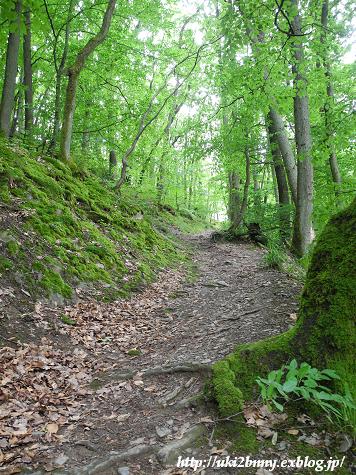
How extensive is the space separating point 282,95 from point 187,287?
5194 mm

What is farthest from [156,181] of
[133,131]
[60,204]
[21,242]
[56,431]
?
[56,431]

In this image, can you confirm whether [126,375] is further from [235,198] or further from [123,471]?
[235,198]

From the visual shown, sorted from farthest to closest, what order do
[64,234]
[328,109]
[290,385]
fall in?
1. [328,109]
2. [64,234]
3. [290,385]

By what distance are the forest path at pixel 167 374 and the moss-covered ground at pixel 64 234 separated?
105 centimetres

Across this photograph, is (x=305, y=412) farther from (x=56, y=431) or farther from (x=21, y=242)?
(x=21, y=242)

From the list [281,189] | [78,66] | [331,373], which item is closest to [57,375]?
[331,373]

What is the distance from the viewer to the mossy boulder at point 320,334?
3.03 meters

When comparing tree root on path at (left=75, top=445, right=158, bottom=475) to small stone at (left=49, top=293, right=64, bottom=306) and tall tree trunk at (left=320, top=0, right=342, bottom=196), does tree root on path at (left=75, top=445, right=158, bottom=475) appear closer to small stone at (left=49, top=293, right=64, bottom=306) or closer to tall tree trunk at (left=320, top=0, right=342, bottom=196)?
small stone at (left=49, top=293, right=64, bottom=306)

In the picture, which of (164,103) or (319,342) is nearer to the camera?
(319,342)

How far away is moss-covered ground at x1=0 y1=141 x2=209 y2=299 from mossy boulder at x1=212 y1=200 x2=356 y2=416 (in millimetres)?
3971

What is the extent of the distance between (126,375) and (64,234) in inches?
163

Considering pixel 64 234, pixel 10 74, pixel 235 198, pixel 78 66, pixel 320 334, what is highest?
pixel 78 66

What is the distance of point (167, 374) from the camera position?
4328mm

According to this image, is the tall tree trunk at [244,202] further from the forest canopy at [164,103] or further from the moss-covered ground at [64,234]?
the moss-covered ground at [64,234]
